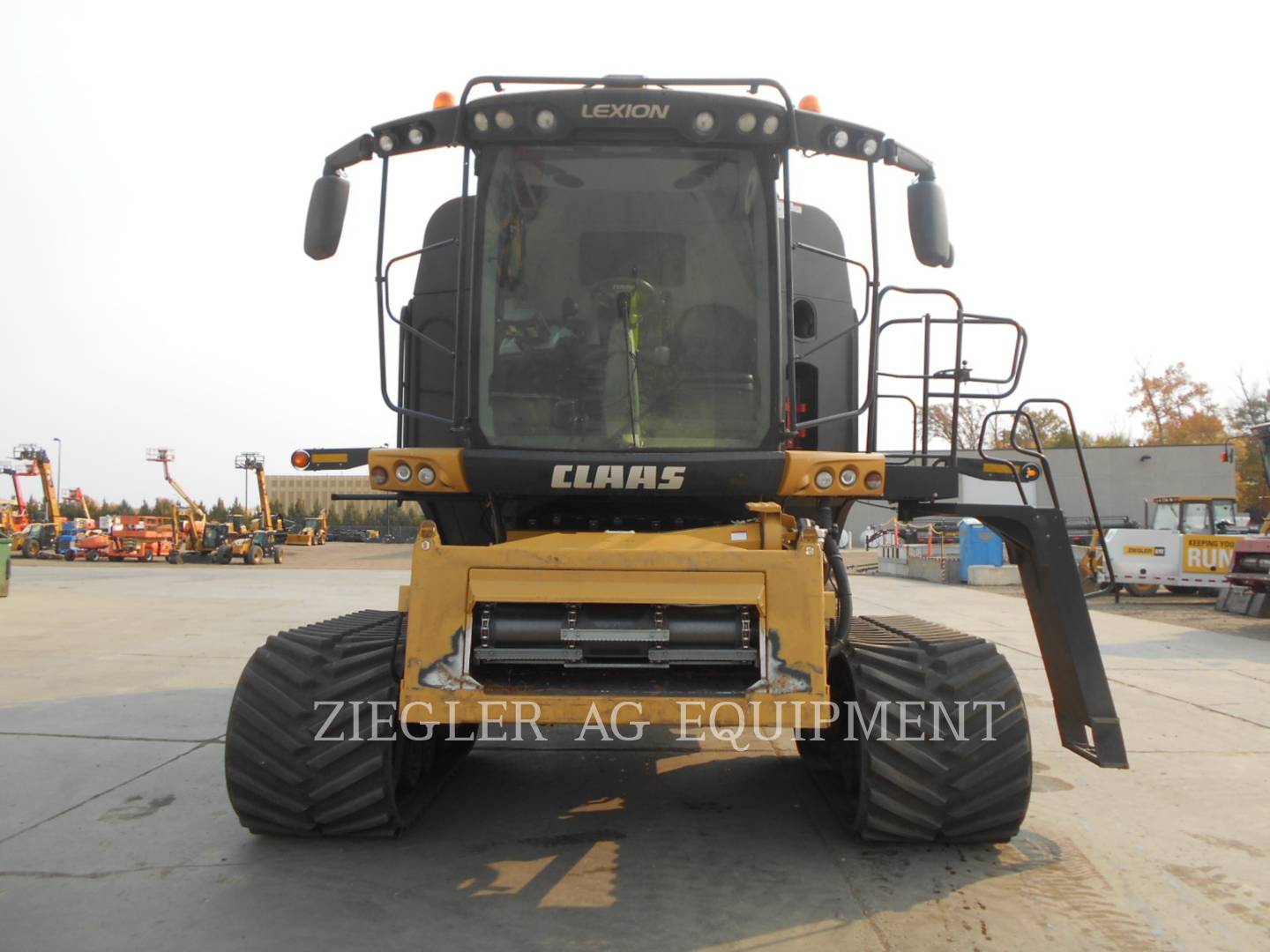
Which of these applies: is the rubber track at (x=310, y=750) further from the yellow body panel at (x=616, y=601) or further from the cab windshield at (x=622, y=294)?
the cab windshield at (x=622, y=294)

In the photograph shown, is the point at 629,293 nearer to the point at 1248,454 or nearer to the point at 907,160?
the point at 907,160

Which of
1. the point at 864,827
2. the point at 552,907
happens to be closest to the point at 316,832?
the point at 552,907

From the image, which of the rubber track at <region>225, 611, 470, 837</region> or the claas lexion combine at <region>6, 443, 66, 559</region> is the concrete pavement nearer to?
the rubber track at <region>225, 611, 470, 837</region>

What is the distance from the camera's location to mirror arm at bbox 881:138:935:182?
14.7ft

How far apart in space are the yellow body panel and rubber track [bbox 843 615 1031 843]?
40cm

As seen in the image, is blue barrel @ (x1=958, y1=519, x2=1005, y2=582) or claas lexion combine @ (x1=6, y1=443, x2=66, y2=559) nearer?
blue barrel @ (x1=958, y1=519, x2=1005, y2=582)

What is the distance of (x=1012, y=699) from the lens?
4.14 m

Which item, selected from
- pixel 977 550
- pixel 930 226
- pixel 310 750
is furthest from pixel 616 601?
pixel 977 550

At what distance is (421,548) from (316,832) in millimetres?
1307

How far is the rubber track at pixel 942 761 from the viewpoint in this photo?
400cm

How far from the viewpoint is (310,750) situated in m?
4.06

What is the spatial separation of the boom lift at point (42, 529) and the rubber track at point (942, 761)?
37.5 metres

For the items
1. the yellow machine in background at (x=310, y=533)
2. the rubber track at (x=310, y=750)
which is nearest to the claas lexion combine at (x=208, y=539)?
the yellow machine in background at (x=310, y=533)

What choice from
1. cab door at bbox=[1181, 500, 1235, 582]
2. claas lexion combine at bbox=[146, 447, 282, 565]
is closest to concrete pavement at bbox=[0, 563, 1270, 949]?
cab door at bbox=[1181, 500, 1235, 582]
